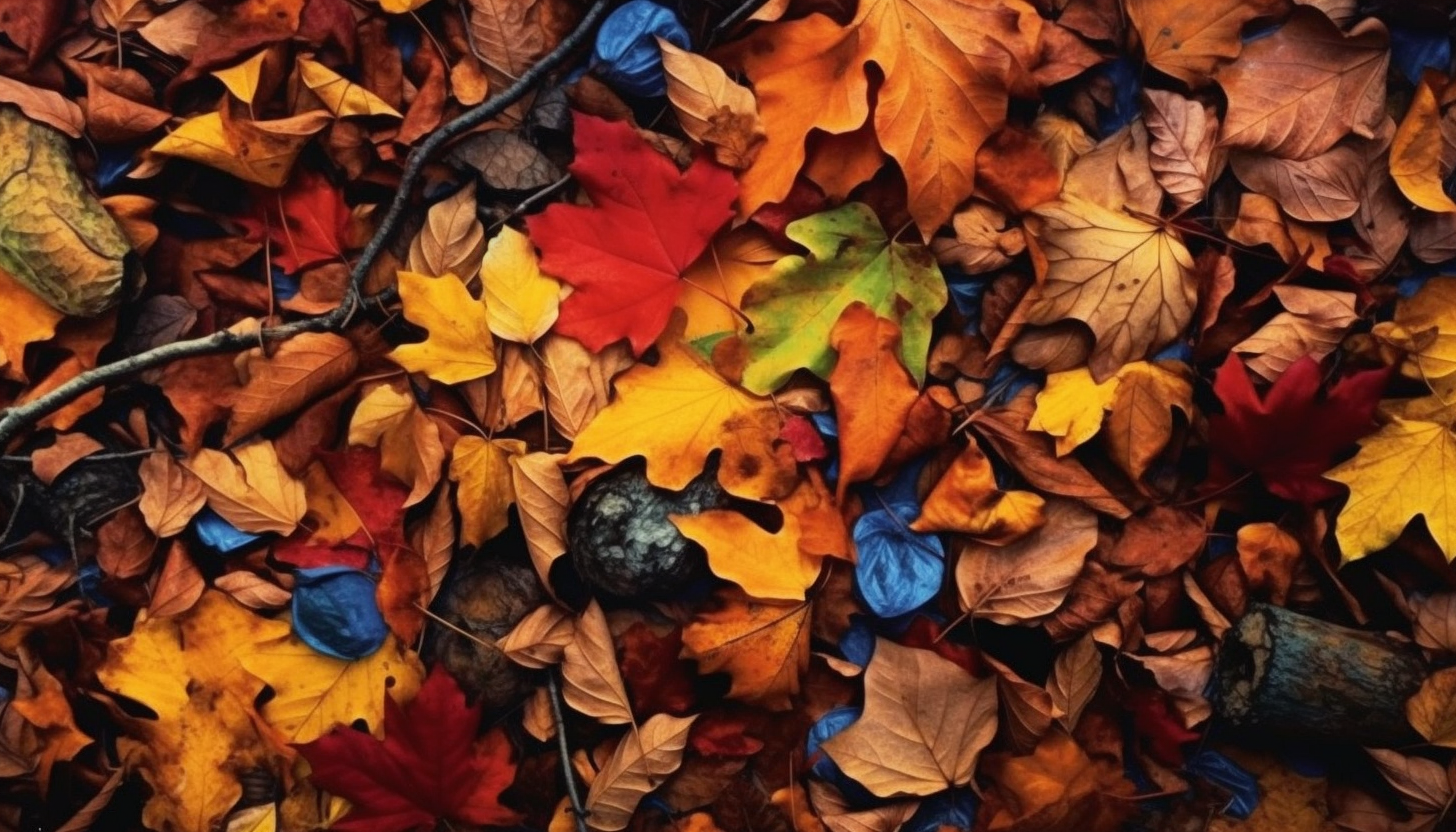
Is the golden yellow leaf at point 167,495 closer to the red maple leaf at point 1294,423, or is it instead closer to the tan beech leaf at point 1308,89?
the red maple leaf at point 1294,423

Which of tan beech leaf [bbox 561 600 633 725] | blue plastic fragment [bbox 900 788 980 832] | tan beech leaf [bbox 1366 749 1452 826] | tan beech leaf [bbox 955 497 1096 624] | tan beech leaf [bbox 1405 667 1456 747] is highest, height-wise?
tan beech leaf [bbox 955 497 1096 624]

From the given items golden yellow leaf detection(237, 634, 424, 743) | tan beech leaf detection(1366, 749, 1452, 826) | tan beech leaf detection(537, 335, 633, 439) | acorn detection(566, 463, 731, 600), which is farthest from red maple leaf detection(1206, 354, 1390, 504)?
golden yellow leaf detection(237, 634, 424, 743)

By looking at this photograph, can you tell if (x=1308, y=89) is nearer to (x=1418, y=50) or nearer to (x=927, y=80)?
(x=1418, y=50)

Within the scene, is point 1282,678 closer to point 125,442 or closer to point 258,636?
point 258,636

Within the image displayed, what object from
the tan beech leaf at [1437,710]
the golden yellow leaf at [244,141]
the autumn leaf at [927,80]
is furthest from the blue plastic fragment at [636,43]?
the tan beech leaf at [1437,710]

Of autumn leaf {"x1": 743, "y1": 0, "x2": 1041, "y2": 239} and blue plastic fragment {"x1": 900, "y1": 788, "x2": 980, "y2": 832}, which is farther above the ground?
autumn leaf {"x1": 743, "y1": 0, "x2": 1041, "y2": 239}

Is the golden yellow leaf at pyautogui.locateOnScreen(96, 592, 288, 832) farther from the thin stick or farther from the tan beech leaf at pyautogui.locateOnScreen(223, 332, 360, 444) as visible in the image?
the thin stick

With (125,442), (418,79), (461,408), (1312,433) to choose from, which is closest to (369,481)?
(461,408)
